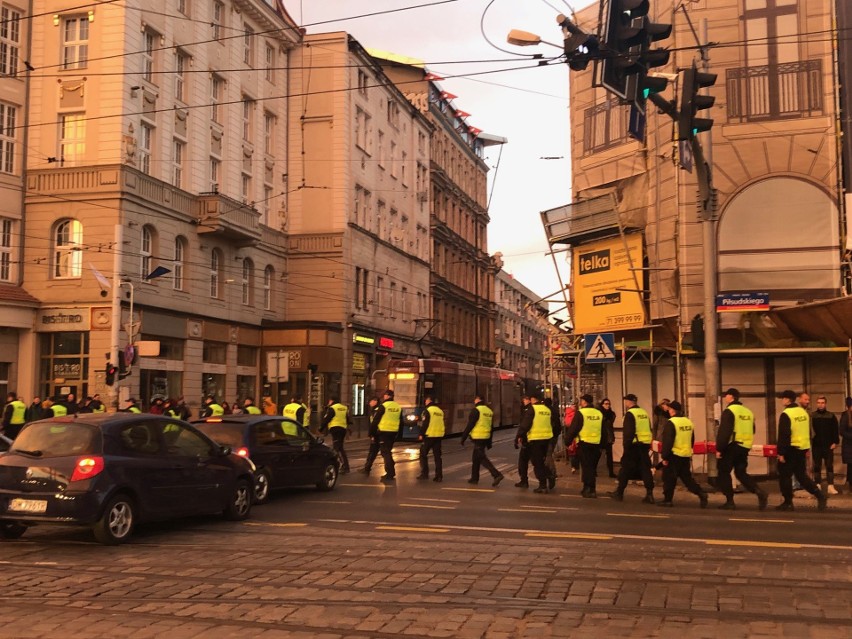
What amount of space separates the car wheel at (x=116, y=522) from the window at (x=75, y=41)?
26.5m

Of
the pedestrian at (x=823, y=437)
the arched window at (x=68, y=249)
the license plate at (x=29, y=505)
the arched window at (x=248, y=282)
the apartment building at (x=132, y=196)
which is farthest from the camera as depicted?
the arched window at (x=248, y=282)

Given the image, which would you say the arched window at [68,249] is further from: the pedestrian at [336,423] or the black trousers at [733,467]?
the black trousers at [733,467]

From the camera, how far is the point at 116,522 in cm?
1055

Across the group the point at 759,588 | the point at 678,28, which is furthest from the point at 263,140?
the point at 759,588

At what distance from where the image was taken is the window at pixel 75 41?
109 feet

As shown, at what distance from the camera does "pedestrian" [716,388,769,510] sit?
1459 cm

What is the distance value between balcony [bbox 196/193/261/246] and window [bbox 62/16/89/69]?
670 cm

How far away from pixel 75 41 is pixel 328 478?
23.1 metres

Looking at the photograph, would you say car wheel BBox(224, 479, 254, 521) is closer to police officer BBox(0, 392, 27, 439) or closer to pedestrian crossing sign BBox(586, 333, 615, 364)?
pedestrian crossing sign BBox(586, 333, 615, 364)

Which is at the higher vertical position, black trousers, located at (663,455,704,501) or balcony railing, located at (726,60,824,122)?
balcony railing, located at (726,60,824,122)

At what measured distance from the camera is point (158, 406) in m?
24.4

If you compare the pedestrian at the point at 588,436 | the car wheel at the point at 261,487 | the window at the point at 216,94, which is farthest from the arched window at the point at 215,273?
the pedestrian at the point at 588,436

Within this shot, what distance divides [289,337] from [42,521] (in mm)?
34702

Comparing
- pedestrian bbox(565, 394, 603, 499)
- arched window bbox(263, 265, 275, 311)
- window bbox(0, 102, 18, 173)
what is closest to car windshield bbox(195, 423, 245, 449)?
pedestrian bbox(565, 394, 603, 499)
